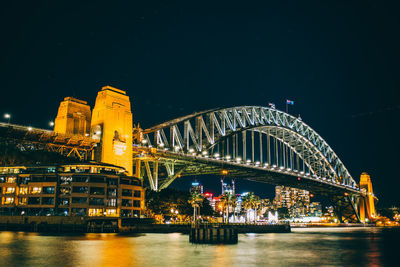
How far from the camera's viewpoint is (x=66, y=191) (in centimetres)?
7450

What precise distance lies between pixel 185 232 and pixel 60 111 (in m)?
41.6

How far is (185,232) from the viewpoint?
7831 cm

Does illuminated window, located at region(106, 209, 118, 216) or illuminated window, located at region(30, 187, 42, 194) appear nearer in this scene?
illuminated window, located at region(106, 209, 118, 216)

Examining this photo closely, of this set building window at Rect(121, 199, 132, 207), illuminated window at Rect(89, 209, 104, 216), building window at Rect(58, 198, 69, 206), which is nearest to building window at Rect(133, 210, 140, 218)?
building window at Rect(121, 199, 132, 207)

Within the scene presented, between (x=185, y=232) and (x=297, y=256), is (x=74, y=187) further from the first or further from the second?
(x=297, y=256)

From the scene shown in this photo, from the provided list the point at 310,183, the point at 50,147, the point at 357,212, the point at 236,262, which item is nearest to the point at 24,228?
the point at 50,147

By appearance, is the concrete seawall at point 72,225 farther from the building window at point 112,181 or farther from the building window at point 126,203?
the building window at point 112,181

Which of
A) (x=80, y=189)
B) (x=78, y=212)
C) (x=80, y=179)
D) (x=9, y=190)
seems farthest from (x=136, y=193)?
(x=9, y=190)

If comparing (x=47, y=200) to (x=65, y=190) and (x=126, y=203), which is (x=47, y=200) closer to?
(x=65, y=190)

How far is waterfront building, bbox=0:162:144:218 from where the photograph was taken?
241ft

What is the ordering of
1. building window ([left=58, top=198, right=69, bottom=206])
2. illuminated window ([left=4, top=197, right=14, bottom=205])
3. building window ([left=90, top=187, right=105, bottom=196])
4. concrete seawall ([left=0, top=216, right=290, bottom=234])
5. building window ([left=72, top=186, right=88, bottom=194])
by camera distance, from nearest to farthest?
concrete seawall ([left=0, top=216, right=290, bottom=234])
building window ([left=58, top=198, right=69, bottom=206])
building window ([left=72, top=186, right=88, bottom=194])
building window ([left=90, top=187, right=105, bottom=196])
illuminated window ([left=4, top=197, right=14, bottom=205])

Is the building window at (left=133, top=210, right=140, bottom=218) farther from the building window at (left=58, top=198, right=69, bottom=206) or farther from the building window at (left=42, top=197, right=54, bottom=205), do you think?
the building window at (left=42, top=197, right=54, bottom=205)

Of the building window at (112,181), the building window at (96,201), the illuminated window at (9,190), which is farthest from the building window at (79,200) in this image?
the illuminated window at (9,190)

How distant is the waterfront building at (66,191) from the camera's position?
7344 centimetres
